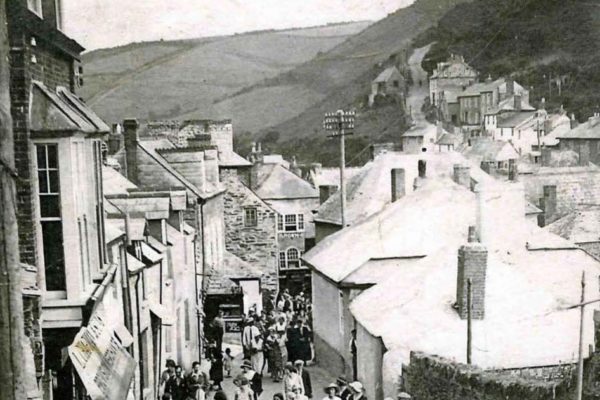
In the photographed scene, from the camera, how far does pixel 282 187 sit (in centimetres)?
5419

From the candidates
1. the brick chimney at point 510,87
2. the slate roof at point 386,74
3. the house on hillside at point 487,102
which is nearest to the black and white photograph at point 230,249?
the house on hillside at point 487,102

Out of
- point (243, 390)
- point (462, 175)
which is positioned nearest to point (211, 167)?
point (462, 175)

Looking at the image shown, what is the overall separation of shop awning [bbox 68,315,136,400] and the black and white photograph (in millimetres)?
58

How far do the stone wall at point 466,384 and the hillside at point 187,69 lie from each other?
9.91 meters

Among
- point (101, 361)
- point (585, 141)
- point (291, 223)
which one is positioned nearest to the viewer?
point (101, 361)

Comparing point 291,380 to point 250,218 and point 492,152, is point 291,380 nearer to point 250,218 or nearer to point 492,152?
point 250,218

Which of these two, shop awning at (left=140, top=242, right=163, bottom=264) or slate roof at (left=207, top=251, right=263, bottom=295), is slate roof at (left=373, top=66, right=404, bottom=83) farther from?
shop awning at (left=140, top=242, right=163, bottom=264)

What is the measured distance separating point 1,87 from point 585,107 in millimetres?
85857

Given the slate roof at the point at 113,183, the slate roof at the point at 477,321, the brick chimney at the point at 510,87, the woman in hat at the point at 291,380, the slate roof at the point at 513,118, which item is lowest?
the woman in hat at the point at 291,380

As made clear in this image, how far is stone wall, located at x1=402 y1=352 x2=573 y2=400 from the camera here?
12.8m

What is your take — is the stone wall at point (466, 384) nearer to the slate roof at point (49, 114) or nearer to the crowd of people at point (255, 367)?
the crowd of people at point (255, 367)

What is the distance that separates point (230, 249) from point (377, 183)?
8126 millimetres

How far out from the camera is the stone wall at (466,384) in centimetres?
1279

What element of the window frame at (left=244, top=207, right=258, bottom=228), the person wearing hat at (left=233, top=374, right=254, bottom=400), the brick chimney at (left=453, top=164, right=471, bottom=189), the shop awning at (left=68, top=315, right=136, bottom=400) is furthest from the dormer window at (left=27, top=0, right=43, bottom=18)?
the window frame at (left=244, top=207, right=258, bottom=228)
